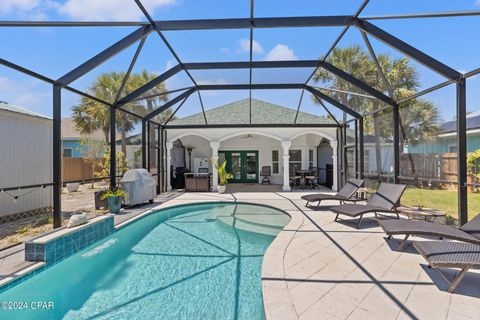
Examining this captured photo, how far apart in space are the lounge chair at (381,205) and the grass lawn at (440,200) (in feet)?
3.65

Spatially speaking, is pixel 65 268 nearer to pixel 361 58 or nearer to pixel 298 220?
pixel 298 220

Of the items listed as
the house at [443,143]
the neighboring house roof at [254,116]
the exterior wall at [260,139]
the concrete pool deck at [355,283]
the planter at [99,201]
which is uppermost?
the neighboring house roof at [254,116]

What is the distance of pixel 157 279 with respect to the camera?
12.7ft

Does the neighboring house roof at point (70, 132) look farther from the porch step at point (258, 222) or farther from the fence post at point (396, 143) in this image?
the fence post at point (396, 143)

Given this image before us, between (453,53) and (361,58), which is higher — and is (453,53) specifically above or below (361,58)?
below

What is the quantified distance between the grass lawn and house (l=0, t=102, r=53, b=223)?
34.1 ft

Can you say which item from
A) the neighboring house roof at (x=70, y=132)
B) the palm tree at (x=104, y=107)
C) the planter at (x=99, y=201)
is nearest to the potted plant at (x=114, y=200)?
the planter at (x=99, y=201)

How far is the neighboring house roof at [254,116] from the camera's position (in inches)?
535

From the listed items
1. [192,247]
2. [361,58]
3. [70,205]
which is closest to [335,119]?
[361,58]

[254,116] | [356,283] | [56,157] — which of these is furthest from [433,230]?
[254,116]

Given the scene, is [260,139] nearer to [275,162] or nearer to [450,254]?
[275,162]

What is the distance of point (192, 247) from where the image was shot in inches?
203

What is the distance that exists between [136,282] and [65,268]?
1289mm

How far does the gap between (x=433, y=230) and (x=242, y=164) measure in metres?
13.4
